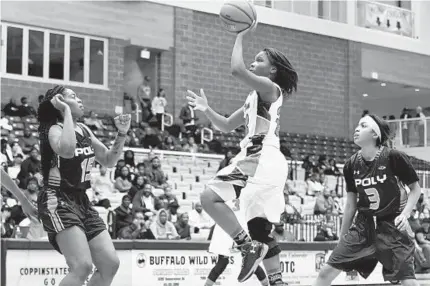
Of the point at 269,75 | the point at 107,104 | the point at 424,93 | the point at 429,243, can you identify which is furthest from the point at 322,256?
the point at 424,93

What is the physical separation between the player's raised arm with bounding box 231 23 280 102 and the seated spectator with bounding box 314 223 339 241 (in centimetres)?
1125

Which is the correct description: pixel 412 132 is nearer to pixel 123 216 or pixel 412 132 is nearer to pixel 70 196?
pixel 123 216

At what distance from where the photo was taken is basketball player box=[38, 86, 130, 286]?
6508mm

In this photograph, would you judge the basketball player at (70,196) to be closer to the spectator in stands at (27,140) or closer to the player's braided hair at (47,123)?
the player's braided hair at (47,123)

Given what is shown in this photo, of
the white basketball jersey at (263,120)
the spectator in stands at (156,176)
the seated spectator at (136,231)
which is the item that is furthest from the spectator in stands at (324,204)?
the white basketball jersey at (263,120)

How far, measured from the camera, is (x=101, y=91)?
1086 inches

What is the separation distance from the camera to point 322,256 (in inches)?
594

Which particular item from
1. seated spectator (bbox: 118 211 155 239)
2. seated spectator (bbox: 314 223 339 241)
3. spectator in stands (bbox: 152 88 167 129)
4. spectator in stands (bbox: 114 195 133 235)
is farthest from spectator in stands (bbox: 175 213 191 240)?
spectator in stands (bbox: 152 88 167 129)

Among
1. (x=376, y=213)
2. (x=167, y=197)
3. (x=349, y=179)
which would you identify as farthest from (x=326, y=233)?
(x=376, y=213)

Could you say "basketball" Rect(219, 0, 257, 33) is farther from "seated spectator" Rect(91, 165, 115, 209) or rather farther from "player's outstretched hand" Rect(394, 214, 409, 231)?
"seated spectator" Rect(91, 165, 115, 209)

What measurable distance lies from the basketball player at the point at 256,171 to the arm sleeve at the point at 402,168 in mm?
1395

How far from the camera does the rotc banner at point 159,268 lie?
11062mm

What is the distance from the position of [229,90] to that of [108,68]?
185 inches

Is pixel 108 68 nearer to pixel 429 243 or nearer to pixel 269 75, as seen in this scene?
pixel 429 243
